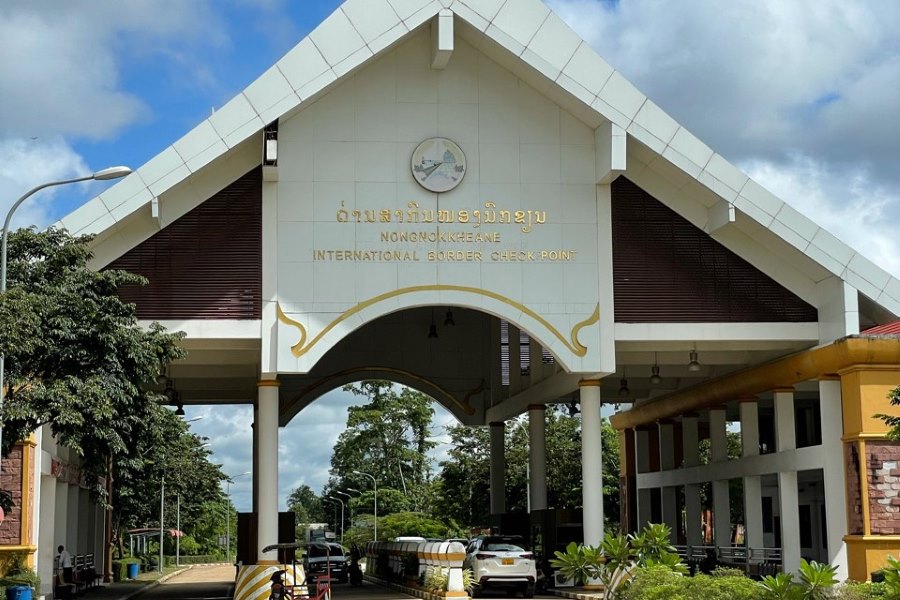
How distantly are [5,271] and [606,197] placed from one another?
480 inches

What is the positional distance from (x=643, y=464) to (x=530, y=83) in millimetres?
19268

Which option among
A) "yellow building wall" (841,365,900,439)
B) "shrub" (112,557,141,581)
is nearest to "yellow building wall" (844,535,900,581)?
"yellow building wall" (841,365,900,439)

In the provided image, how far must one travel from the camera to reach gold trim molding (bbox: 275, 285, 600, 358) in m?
25.5

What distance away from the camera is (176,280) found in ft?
84.4

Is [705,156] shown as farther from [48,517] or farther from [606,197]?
[48,517]

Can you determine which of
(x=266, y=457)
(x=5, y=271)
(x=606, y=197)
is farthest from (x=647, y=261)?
(x=5, y=271)

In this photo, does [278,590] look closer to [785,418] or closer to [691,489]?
[785,418]

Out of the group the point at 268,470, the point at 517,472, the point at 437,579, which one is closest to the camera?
the point at 268,470

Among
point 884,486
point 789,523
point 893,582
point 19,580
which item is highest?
point 884,486

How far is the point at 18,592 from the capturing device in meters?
22.5

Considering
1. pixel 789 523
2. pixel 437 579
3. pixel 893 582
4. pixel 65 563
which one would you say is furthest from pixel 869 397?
pixel 65 563

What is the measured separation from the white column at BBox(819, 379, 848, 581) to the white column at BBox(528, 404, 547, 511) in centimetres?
1033

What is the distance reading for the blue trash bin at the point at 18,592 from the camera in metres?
22.4

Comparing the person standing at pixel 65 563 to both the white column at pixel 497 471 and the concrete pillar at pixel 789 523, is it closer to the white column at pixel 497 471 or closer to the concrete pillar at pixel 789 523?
the white column at pixel 497 471
